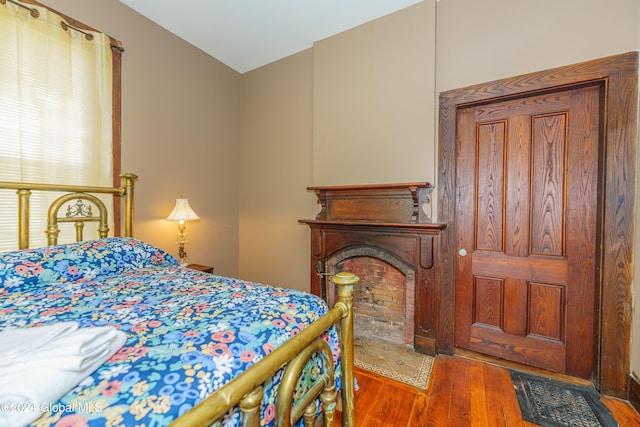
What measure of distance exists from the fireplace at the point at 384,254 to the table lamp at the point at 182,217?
3.75ft

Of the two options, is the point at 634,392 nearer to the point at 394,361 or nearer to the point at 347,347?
the point at 394,361

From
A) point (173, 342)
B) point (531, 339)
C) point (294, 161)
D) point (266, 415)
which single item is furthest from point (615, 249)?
point (294, 161)

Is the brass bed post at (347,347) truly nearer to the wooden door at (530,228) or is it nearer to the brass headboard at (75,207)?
the wooden door at (530,228)

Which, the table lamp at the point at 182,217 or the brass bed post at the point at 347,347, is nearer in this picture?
the brass bed post at the point at 347,347

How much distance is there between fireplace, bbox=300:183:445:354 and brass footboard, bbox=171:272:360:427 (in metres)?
1.32

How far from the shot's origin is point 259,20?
2.58 meters

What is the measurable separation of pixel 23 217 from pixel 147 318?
1.62 metres

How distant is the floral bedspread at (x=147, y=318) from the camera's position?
0.60 meters

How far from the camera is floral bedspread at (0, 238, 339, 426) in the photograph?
1.97ft

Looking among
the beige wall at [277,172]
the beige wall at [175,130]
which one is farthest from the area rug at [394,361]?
the beige wall at [175,130]

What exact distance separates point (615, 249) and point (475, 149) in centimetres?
107

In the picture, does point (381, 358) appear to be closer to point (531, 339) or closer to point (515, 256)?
point (531, 339)

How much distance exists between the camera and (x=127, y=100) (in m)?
2.45

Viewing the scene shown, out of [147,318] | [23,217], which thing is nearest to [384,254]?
[147,318]
